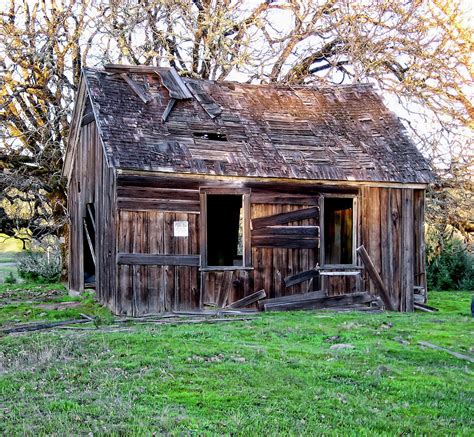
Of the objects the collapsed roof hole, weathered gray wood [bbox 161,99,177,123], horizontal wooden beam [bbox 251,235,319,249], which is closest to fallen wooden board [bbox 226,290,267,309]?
horizontal wooden beam [bbox 251,235,319,249]

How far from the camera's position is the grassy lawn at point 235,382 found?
5.99m

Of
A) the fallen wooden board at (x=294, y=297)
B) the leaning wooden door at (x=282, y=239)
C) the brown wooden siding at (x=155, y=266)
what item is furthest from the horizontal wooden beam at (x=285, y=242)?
the brown wooden siding at (x=155, y=266)

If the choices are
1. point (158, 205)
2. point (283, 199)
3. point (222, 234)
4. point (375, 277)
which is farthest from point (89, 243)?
point (375, 277)

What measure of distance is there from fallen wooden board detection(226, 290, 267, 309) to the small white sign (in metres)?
1.93

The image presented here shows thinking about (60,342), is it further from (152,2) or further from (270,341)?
(152,2)

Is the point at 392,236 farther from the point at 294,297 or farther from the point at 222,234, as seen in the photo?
the point at 222,234

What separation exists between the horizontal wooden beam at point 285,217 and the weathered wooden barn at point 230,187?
0.03 meters

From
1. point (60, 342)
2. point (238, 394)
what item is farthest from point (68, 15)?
point (238, 394)

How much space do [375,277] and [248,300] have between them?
11.1 feet

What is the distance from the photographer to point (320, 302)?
1547cm

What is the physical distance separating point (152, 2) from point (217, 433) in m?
19.4

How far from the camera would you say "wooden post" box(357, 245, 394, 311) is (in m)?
15.8

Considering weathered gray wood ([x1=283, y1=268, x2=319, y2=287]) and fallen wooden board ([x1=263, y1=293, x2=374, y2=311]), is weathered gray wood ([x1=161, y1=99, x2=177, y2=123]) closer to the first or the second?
weathered gray wood ([x1=283, y1=268, x2=319, y2=287])

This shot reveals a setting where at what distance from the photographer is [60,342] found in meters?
9.74
